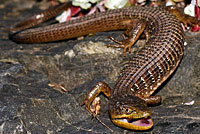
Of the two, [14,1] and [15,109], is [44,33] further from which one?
[14,1]

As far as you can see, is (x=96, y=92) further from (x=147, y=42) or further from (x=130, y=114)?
(x=147, y=42)

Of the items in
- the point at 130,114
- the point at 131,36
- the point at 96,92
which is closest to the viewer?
the point at 130,114

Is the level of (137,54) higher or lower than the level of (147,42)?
lower

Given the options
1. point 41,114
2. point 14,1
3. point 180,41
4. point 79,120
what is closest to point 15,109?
point 41,114

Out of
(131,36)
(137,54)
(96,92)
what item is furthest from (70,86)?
(131,36)

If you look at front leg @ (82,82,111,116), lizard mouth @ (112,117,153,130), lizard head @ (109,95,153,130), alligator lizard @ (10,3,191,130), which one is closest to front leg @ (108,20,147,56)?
alligator lizard @ (10,3,191,130)

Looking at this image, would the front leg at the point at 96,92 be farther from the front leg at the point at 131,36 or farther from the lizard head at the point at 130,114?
the front leg at the point at 131,36

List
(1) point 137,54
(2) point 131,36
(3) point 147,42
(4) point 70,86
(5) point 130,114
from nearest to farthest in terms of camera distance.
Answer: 1. (5) point 130,114
2. (1) point 137,54
3. (3) point 147,42
4. (4) point 70,86
5. (2) point 131,36
